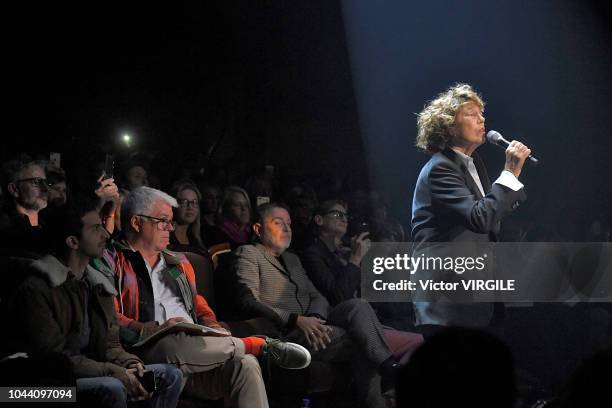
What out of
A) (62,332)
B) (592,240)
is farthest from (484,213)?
(592,240)

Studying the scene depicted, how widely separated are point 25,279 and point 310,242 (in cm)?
187

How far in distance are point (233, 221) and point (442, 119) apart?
5.66ft

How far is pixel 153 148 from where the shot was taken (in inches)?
255

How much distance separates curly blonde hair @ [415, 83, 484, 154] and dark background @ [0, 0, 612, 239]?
37.0 inches

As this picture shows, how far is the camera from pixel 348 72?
640cm

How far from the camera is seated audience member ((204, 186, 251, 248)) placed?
196 inches

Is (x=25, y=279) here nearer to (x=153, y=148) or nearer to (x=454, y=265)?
(x=454, y=265)

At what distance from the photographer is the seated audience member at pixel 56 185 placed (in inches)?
172

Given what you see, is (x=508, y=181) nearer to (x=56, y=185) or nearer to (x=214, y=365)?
(x=214, y=365)

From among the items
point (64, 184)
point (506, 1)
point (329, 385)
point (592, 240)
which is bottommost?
point (329, 385)

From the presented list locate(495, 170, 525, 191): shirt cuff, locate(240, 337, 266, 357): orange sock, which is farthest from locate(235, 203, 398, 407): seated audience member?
locate(495, 170, 525, 191): shirt cuff

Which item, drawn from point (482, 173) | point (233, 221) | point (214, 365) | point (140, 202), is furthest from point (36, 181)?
point (482, 173)

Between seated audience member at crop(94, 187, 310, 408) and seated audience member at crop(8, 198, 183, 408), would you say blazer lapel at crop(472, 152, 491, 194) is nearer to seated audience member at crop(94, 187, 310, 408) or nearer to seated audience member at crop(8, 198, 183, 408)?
seated audience member at crop(94, 187, 310, 408)

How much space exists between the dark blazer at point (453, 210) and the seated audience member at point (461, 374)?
198cm
